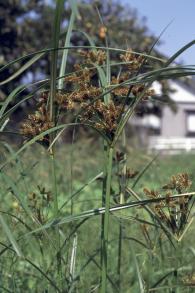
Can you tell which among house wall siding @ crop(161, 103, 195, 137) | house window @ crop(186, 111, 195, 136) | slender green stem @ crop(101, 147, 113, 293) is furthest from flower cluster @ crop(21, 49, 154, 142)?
house window @ crop(186, 111, 195, 136)

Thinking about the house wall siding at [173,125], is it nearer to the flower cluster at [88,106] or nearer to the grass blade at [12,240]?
the flower cluster at [88,106]

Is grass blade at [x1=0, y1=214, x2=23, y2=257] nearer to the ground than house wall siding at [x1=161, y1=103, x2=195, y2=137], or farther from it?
Answer: nearer to the ground

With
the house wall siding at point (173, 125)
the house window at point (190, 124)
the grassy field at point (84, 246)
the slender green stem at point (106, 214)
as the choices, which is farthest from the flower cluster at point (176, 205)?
the house window at point (190, 124)

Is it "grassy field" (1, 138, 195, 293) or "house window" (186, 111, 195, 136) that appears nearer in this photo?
"grassy field" (1, 138, 195, 293)

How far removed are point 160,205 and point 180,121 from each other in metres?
43.5

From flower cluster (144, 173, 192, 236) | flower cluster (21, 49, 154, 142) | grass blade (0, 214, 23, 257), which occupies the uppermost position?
flower cluster (21, 49, 154, 142)

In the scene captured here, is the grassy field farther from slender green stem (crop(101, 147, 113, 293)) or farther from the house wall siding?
the house wall siding

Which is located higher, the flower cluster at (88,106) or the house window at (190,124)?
the house window at (190,124)

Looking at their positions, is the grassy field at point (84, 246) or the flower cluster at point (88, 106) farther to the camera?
the grassy field at point (84, 246)

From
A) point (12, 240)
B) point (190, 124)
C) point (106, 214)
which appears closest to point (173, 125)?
point (190, 124)

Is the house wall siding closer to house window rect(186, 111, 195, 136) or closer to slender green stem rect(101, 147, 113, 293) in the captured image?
house window rect(186, 111, 195, 136)

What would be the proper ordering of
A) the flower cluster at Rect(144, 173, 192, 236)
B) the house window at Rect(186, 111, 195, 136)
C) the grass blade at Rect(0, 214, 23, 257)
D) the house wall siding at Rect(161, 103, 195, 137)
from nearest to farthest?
the grass blade at Rect(0, 214, 23, 257) → the flower cluster at Rect(144, 173, 192, 236) → the house wall siding at Rect(161, 103, 195, 137) → the house window at Rect(186, 111, 195, 136)

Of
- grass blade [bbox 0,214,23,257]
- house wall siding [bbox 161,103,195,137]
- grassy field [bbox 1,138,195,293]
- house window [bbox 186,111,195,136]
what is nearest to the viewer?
grass blade [bbox 0,214,23,257]

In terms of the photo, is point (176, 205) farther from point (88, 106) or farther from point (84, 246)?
point (84, 246)
